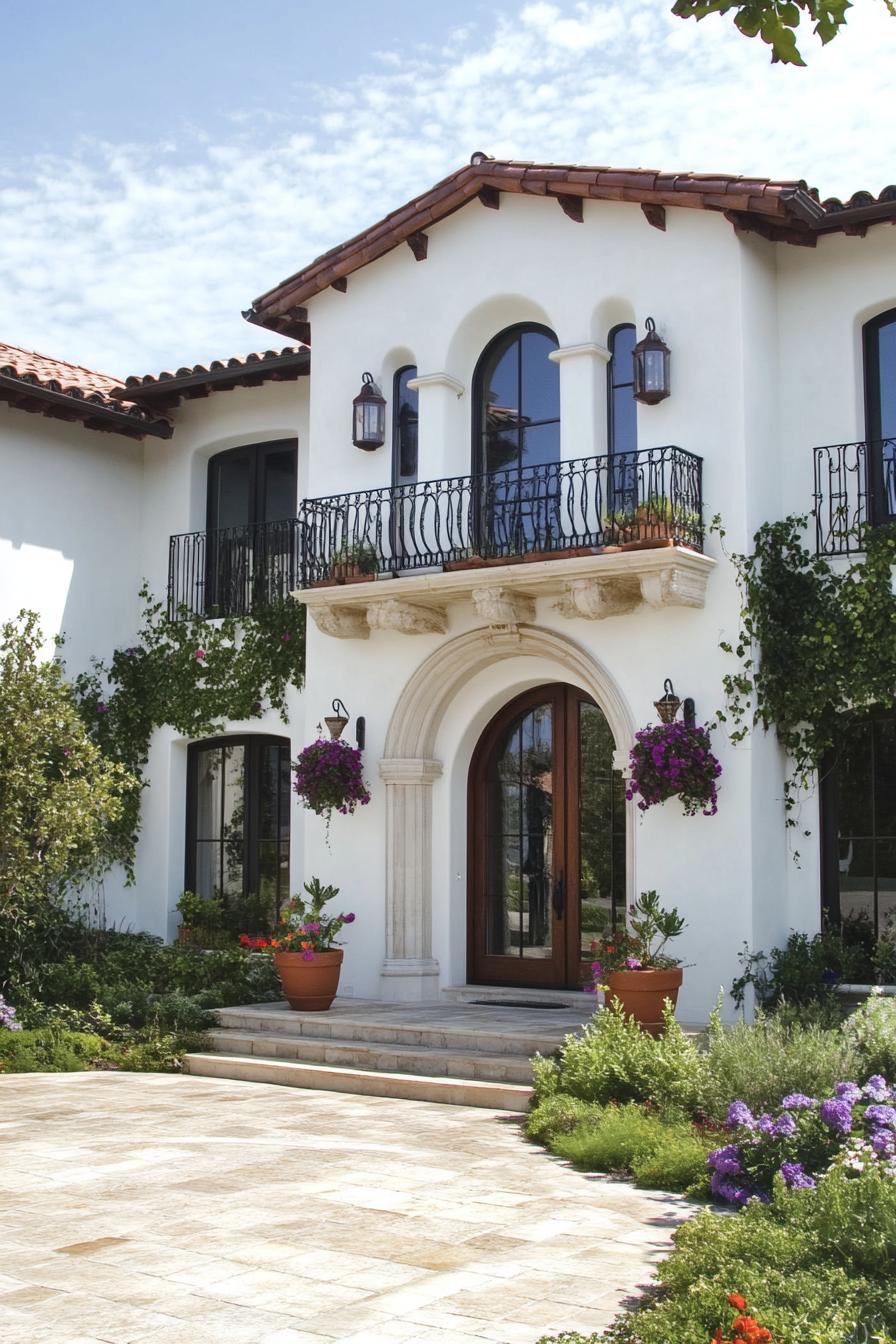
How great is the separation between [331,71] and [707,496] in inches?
196

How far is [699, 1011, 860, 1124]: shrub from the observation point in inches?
299

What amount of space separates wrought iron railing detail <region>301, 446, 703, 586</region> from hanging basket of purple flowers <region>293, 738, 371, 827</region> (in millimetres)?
1564

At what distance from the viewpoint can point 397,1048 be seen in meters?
11.0

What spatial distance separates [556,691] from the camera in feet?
43.5

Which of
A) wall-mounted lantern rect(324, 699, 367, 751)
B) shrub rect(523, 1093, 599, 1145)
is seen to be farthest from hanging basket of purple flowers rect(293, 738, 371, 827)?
shrub rect(523, 1093, 599, 1145)

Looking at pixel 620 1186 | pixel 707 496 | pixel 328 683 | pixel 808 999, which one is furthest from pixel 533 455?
pixel 620 1186

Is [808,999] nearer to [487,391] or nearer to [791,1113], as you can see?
[791,1113]

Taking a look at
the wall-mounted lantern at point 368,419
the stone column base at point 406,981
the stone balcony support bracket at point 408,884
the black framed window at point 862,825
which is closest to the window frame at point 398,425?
the wall-mounted lantern at point 368,419

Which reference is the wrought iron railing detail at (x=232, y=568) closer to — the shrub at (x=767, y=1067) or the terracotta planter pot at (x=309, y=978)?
the terracotta planter pot at (x=309, y=978)

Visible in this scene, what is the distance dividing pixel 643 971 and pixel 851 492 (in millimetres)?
4314

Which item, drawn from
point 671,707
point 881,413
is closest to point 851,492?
point 881,413

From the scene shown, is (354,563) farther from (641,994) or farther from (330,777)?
(641,994)

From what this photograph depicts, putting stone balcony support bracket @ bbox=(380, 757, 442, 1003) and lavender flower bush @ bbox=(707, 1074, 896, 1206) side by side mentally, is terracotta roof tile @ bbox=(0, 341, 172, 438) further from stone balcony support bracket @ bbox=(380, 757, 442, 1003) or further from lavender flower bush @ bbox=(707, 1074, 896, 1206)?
lavender flower bush @ bbox=(707, 1074, 896, 1206)

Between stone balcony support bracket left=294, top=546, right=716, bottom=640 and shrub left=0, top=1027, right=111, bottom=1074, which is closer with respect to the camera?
stone balcony support bracket left=294, top=546, right=716, bottom=640
